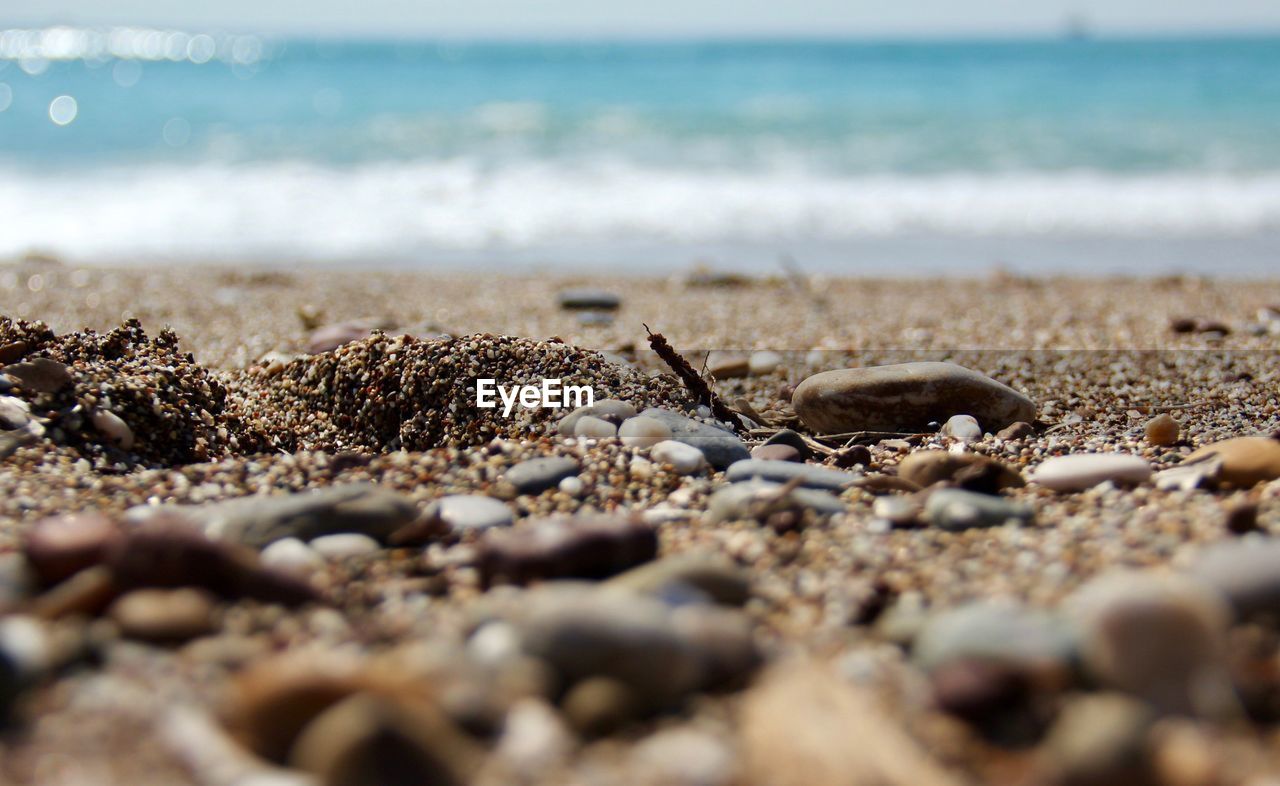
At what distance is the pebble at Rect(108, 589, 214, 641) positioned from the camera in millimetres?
1395

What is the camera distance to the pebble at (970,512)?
1932 mm

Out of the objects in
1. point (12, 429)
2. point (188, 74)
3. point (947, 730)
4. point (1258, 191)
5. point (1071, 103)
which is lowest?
point (947, 730)

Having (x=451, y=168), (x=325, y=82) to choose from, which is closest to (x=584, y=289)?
(x=451, y=168)

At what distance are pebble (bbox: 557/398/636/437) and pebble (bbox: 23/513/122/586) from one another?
125 cm

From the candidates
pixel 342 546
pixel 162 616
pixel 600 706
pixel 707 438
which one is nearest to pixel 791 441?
pixel 707 438

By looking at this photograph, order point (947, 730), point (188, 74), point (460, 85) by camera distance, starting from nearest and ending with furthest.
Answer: point (947, 730)
point (460, 85)
point (188, 74)

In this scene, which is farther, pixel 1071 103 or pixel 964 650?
pixel 1071 103

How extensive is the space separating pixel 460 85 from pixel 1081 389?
19574mm

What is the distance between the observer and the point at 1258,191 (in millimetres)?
9922

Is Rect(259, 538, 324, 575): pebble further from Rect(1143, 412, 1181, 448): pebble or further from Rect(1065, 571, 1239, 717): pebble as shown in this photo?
Rect(1143, 412, 1181, 448): pebble

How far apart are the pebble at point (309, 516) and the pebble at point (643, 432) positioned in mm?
701

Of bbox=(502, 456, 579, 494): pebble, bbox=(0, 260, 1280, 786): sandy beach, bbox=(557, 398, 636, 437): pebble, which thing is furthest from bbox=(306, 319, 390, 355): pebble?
bbox=(502, 456, 579, 494): pebble

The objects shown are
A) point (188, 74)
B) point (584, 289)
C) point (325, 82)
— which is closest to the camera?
point (584, 289)

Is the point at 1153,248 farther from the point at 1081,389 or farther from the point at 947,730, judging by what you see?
the point at 947,730
